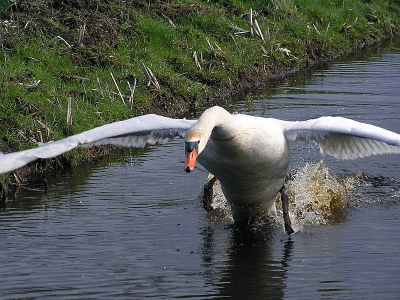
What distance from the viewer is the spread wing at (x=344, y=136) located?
7969mm

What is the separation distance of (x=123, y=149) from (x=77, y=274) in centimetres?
474

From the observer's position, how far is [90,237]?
27.9 ft

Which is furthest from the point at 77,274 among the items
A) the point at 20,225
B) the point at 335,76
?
the point at 335,76

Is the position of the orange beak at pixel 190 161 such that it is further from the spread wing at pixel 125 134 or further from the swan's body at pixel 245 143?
the spread wing at pixel 125 134

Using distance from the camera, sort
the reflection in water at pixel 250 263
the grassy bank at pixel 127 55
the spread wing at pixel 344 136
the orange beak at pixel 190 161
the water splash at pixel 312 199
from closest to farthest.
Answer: the orange beak at pixel 190 161 < the reflection in water at pixel 250 263 < the spread wing at pixel 344 136 < the water splash at pixel 312 199 < the grassy bank at pixel 127 55

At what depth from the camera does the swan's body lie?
7259 mm

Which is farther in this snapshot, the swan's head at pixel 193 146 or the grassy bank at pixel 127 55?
the grassy bank at pixel 127 55

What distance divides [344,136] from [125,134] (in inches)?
93.1

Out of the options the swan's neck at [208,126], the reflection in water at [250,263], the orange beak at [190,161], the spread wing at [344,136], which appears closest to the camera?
the orange beak at [190,161]

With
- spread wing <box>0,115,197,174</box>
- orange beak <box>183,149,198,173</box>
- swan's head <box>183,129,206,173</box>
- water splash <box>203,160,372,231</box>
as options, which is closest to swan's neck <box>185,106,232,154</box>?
swan's head <box>183,129,206,173</box>

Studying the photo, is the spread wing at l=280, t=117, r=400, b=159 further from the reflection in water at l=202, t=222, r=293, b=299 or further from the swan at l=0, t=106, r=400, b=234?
the reflection in water at l=202, t=222, r=293, b=299

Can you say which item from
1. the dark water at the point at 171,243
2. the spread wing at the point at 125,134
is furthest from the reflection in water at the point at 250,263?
the spread wing at the point at 125,134

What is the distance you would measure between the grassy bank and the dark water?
1.14m

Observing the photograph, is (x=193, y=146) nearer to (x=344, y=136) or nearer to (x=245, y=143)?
(x=245, y=143)
